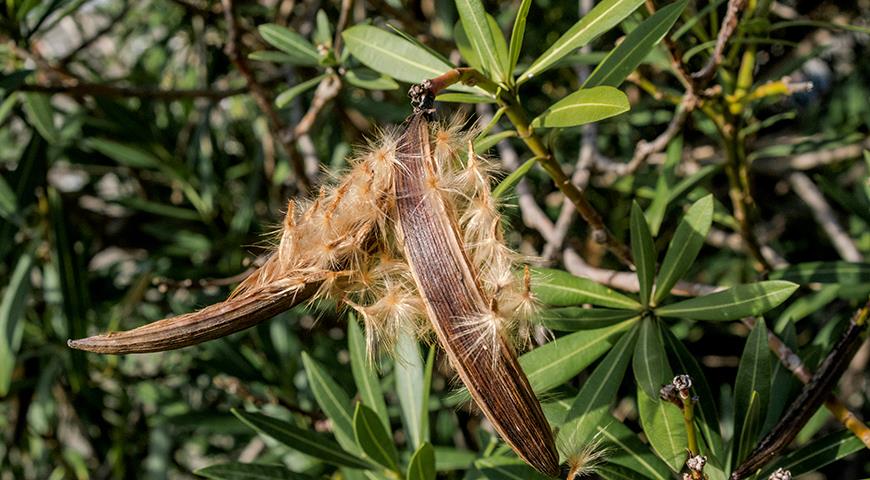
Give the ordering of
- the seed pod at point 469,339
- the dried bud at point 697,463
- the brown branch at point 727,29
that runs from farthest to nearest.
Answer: the brown branch at point 727,29, the dried bud at point 697,463, the seed pod at point 469,339

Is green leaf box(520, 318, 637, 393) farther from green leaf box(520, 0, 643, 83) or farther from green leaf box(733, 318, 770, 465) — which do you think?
green leaf box(520, 0, 643, 83)

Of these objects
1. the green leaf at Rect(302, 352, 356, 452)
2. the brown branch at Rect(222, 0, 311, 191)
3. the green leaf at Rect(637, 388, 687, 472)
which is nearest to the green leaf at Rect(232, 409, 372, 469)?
the green leaf at Rect(302, 352, 356, 452)

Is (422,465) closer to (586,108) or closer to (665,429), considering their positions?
(665,429)

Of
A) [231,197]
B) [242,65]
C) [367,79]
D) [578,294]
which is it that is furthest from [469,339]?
[231,197]

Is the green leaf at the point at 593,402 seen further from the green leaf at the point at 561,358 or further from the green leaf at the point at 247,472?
the green leaf at the point at 247,472

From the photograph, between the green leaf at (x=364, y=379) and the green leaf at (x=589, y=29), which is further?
the green leaf at (x=364, y=379)

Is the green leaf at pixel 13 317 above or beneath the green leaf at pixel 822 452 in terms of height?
above

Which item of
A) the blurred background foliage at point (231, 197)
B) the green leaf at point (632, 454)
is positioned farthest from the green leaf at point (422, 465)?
the blurred background foliage at point (231, 197)
